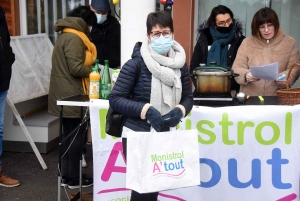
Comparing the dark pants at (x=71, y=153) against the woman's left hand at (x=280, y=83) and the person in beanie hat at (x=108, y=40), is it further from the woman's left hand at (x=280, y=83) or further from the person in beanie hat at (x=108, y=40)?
the woman's left hand at (x=280, y=83)

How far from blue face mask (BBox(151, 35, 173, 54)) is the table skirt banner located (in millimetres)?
831

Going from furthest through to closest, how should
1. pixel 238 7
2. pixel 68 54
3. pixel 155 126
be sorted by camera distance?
pixel 238 7 < pixel 68 54 < pixel 155 126

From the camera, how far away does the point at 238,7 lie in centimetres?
609

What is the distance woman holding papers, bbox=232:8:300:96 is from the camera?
3.92m

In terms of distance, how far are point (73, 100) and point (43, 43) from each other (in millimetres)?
2591

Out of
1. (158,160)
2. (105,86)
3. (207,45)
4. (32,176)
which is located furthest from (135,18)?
(32,176)

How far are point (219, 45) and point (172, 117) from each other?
1692mm

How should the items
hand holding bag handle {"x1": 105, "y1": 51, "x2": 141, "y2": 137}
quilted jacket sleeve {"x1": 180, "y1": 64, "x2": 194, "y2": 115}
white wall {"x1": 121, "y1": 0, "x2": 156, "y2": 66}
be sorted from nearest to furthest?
hand holding bag handle {"x1": 105, "y1": 51, "x2": 141, "y2": 137}
quilted jacket sleeve {"x1": 180, "y1": 64, "x2": 194, "y2": 115}
white wall {"x1": 121, "y1": 0, "x2": 156, "y2": 66}

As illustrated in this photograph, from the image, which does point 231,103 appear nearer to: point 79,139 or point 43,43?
point 79,139

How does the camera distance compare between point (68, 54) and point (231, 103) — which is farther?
point (68, 54)

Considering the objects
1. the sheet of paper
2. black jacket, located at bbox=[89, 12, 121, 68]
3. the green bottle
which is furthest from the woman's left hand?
black jacket, located at bbox=[89, 12, 121, 68]

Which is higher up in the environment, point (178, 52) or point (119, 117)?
point (178, 52)

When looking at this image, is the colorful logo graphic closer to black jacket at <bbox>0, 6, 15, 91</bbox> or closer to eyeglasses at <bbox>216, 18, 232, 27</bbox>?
eyeglasses at <bbox>216, 18, 232, 27</bbox>

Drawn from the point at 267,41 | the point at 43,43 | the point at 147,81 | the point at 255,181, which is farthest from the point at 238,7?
the point at 147,81
